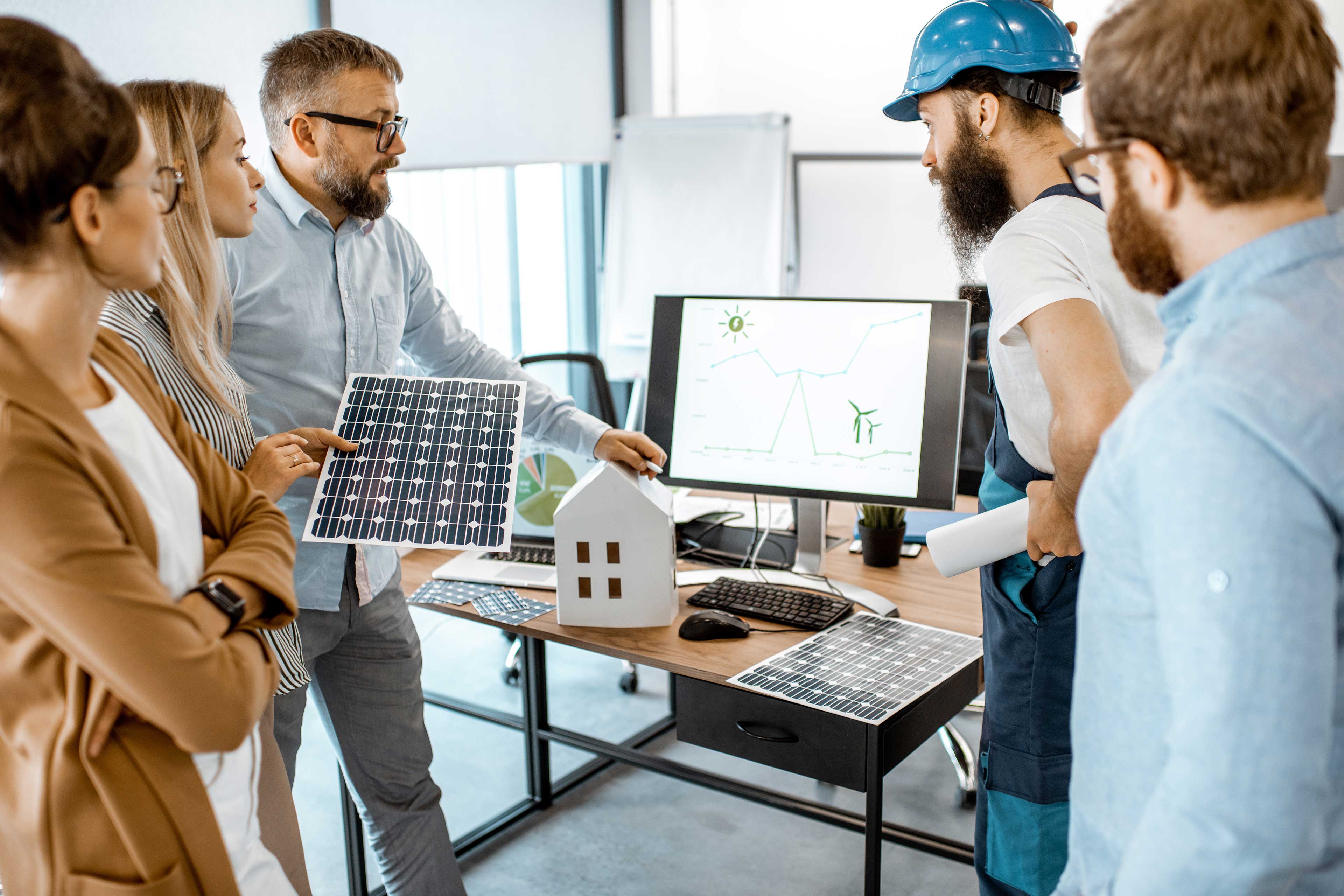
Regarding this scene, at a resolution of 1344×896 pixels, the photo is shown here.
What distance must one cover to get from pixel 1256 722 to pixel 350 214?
1.54m

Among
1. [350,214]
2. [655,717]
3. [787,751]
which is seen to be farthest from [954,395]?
[655,717]

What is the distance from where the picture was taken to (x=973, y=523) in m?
1.44

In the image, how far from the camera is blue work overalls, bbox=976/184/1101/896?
1413 mm

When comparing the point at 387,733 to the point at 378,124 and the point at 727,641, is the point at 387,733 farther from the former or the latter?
the point at 378,124

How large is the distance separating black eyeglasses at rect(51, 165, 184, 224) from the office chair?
4.83ft

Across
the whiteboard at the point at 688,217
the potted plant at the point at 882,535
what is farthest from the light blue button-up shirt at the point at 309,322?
the whiteboard at the point at 688,217

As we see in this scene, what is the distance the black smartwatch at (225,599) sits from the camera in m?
0.95

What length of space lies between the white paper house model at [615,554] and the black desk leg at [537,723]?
0.81 metres

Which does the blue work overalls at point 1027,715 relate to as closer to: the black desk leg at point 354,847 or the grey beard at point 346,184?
the grey beard at point 346,184

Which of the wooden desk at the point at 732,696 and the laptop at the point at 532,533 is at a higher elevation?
the laptop at the point at 532,533

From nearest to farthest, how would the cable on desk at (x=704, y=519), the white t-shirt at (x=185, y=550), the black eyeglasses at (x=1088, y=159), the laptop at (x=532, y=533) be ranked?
the black eyeglasses at (x=1088, y=159)
the white t-shirt at (x=185, y=550)
the laptop at (x=532, y=533)
the cable on desk at (x=704, y=519)

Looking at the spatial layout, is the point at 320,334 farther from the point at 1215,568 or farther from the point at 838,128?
the point at 838,128

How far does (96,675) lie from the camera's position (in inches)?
33.1

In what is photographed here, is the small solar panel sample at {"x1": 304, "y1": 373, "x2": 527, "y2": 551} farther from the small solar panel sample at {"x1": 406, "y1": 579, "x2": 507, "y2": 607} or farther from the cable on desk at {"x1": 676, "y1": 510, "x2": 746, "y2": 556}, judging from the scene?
the cable on desk at {"x1": 676, "y1": 510, "x2": 746, "y2": 556}
